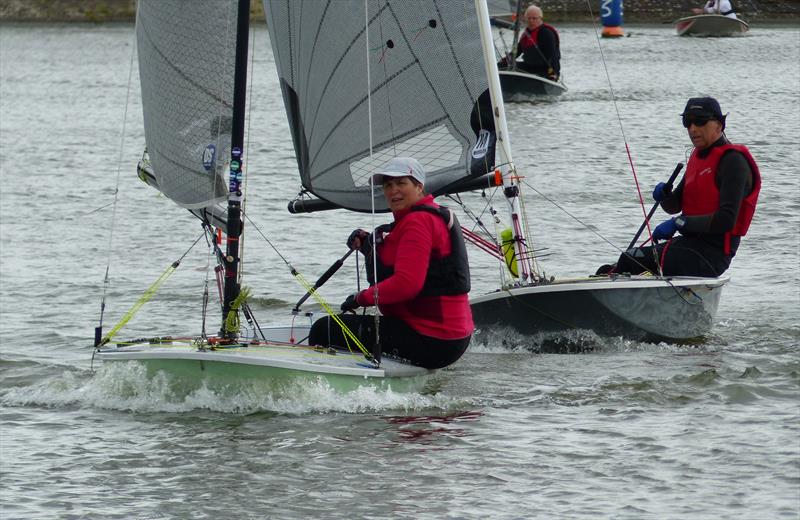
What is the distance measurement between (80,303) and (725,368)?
211 inches

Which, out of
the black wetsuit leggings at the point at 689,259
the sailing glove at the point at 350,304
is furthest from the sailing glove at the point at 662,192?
the sailing glove at the point at 350,304

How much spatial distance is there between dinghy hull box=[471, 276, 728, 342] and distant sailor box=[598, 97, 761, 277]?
205mm

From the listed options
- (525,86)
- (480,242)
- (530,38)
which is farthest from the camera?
Result: (525,86)

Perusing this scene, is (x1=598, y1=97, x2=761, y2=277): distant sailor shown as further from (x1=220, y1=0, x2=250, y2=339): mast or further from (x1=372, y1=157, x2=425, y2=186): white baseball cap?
(x1=220, y1=0, x2=250, y2=339): mast

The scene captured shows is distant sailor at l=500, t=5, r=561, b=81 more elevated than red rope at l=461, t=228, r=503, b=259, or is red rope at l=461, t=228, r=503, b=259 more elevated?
distant sailor at l=500, t=5, r=561, b=81

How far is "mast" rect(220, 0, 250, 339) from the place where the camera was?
7730 millimetres

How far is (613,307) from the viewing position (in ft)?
28.7

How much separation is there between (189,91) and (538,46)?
16443 mm

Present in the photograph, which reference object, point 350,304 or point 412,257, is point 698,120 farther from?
point 350,304

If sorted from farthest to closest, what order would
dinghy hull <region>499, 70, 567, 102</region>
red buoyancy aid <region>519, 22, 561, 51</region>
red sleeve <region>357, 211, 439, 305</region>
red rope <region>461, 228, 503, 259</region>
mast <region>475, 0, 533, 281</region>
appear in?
dinghy hull <region>499, 70, 567, 102</region> → red buoyancy aid <region>519, 22, 561, 51</region> → red rope <region>461, 228, 503, 259</region> → mast <region>475, 0, 533, 281</region> → red sleeve <region>357, 211, 439, 305</region>

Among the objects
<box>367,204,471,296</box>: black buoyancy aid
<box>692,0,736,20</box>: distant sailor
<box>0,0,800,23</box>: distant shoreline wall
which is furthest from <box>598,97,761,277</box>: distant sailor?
<box>0,0,800,23</box>: distant shoreline wall

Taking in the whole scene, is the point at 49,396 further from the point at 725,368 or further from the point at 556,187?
the point at 556,187

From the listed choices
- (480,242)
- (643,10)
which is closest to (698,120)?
(480,242)

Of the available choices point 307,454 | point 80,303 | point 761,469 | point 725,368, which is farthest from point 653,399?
point 80,303
